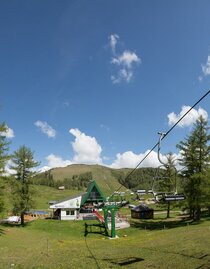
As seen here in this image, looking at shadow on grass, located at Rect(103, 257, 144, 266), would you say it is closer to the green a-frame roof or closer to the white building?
the white building

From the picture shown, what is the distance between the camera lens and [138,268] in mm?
19391

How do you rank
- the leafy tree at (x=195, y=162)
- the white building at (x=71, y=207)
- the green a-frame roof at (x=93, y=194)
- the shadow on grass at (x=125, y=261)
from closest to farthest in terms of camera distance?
1. the shadow on grass at (x=125, y=261)
2. the leafy tree at (x=195, y=162)
3. the white building at (x=71, y=207)
4. the green a-frame roof at (x=93, y=194)

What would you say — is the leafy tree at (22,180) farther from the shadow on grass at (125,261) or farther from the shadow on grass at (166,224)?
the shadow on grass at (125,261)

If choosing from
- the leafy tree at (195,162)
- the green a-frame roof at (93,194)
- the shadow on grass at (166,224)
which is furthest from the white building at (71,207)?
the leafy tree at (195,162)

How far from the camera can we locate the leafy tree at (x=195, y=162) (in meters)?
45.2

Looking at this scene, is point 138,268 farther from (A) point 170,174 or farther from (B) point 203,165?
(A) point 170,174

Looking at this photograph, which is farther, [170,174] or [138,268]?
[170,174]

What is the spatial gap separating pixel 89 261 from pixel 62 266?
2356mm

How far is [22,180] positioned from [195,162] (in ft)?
92.9

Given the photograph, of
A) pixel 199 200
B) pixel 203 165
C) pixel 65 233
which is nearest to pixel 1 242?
pixel 65 233

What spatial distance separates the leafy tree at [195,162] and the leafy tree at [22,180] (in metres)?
25.0

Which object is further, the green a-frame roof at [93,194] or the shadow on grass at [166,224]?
the green a-frame roof at [93,194]

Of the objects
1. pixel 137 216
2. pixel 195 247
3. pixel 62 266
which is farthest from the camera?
pixel 137 216

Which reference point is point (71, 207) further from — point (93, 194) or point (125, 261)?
point (125, 261)
